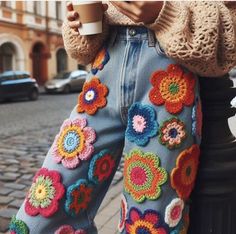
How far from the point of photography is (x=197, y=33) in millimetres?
1327

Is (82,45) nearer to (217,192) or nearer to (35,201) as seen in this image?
(35,201)

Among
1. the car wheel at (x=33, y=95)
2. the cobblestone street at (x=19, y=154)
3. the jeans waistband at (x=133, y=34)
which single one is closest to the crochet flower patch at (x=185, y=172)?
the jeans waistband at (x=133, y=34)

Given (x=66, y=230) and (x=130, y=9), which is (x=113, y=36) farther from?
(x=66, y=230)

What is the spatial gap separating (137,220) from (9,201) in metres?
2.43

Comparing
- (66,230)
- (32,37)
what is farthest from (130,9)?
(32,37)

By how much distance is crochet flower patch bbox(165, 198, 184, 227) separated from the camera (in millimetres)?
1398

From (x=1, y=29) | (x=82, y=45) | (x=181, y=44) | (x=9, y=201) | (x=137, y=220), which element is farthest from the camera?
(x=1, y=29)

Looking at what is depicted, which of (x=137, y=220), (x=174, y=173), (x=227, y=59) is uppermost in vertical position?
(x=227, y=59)

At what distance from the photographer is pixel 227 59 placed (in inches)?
55.2

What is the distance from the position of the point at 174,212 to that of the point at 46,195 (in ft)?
1.40

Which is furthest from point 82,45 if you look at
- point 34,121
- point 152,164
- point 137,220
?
point 34,121

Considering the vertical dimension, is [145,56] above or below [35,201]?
above

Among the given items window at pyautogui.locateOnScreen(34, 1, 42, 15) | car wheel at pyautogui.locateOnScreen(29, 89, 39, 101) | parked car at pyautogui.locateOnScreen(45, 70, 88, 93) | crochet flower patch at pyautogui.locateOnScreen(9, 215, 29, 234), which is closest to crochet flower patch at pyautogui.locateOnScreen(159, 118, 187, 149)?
crochet flower patch at pyautogui.locateOnScreen(9, 215, 29, 234)

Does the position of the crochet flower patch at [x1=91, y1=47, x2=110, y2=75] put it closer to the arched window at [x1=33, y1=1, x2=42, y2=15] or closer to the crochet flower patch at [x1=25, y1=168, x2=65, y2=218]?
the crochet flower patch at [x1=25, y1=168, x2=65, y2=218]
